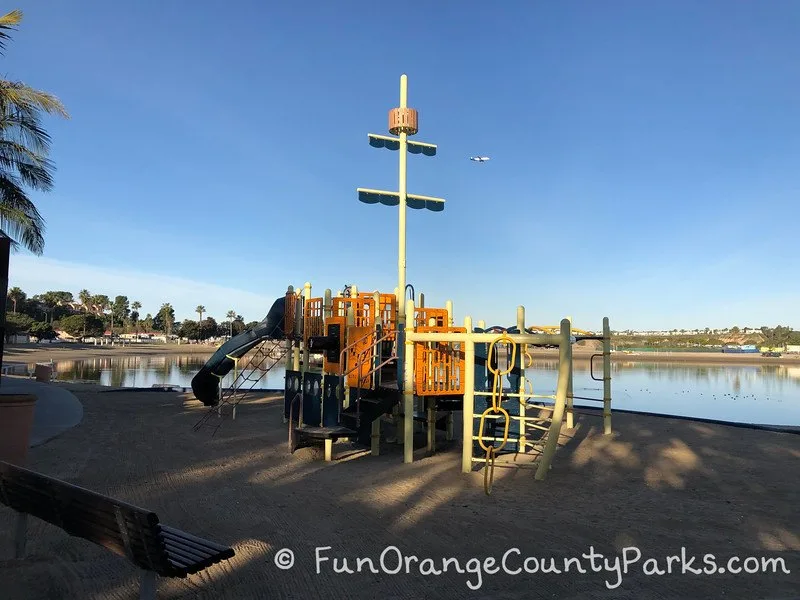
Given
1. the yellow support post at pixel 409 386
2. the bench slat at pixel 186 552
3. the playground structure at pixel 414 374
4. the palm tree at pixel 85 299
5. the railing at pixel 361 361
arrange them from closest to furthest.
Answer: the bench slat at pixel 186 552, the playground structure at pixel 414 374, the yellow support post at pixel 409 386, the railing at pixel 361 361, the palm tree at pixel 85 299

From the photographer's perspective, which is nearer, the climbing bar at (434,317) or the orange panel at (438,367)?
the orange panel at (438,367)

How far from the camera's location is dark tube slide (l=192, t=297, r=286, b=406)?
1662cm

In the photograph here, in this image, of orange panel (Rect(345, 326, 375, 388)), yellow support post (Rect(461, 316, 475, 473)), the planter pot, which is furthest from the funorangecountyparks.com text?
orange panel (Rect(345, 326, 375, 388))

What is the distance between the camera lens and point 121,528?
3.82 metres

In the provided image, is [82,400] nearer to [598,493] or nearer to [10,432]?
[10,432]

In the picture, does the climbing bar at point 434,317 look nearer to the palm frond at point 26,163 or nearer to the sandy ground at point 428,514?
the sandy ground at point 428,514

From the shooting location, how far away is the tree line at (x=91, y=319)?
85938mm

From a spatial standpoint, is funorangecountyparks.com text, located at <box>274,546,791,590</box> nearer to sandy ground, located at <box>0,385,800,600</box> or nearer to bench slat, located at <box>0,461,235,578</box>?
sandy ground, located at <box>0,385,800,600</box>

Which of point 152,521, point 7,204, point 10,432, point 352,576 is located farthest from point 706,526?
point 7,204

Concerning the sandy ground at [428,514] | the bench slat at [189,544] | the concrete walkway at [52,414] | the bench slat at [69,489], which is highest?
the bench slat at [69,489]

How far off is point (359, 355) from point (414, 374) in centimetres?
147

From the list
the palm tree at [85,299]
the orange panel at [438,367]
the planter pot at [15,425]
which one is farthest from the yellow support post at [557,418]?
the palm tree at [85,299]

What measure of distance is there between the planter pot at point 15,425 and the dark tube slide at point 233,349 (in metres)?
8.05

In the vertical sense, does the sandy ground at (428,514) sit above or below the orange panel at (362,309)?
below
